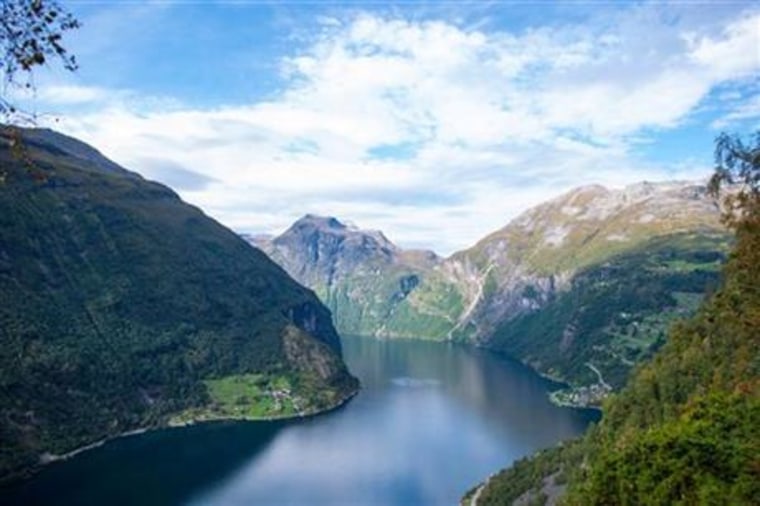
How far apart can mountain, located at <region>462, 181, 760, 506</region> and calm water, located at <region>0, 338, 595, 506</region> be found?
19708 millimetres

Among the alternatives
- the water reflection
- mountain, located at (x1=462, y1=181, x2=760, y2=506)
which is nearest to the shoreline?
the water reflection

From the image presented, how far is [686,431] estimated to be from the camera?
62.9 metres

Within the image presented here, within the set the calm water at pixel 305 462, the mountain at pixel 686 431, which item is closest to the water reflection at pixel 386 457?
the calm water at pixel 305 462

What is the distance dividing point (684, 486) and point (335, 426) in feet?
Answer: 449

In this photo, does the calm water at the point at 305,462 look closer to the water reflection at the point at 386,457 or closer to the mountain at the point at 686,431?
the water reflection at the point at 386,457

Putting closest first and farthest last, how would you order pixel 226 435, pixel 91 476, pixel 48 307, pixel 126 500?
pixel 126 500, pixel 91 476, pixel 226 435, pixel 48 307

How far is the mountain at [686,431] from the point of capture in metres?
48.8

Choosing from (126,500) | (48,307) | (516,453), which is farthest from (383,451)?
(48,307)

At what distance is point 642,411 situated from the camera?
4144 inches

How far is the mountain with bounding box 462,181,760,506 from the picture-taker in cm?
4875

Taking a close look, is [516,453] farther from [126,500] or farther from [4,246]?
[4,246]

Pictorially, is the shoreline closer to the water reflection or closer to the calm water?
the calm water

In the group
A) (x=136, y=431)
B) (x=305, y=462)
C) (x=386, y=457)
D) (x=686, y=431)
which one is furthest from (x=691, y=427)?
(x=136, y=431)

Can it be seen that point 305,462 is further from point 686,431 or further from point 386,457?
point 686,431
